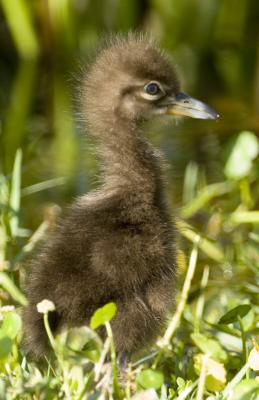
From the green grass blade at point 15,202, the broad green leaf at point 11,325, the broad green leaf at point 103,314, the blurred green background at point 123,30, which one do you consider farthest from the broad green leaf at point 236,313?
the blurred green background at point 123,30

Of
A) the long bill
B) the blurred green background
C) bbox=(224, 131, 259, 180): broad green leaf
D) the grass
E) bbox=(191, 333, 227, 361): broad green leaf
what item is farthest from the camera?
the blurred green background

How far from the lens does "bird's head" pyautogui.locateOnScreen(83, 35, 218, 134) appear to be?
3.74 meters

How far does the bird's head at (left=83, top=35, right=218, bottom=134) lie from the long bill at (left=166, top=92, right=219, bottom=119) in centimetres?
7

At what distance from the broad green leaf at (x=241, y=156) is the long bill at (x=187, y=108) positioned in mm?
871

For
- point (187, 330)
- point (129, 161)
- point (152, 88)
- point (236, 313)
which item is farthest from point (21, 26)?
point (236, 313)

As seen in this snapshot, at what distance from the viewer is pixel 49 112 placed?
28.3 feet

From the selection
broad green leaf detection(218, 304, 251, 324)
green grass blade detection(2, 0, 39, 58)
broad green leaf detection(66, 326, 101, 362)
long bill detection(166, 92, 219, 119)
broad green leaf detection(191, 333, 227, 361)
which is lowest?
broad green leaf detection(191, 333, 227, 361)

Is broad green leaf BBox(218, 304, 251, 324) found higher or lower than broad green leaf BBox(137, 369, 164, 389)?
higher

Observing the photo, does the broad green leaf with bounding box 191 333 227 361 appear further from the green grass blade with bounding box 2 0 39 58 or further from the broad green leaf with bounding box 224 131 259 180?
the green grass blade with bounding box 2 0 39 58

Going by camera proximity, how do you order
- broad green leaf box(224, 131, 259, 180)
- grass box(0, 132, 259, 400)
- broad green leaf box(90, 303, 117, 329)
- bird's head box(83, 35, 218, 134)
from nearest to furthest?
broad green leaf box(90, 303, 117, 329), grass box(0, 132, 259, 400), bird's head box(83, 35, 218, 134), broad green leaf box(224, 131, 259, 180)

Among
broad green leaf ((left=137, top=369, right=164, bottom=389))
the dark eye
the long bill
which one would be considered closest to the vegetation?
broad green leaf ((left=137, top=369, right=164, bottom=389))

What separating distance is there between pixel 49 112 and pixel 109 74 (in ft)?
16.2

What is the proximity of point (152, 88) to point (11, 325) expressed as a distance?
3.64ft

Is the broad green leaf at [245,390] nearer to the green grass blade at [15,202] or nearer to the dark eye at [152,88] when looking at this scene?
the dark eye at [152,88]
